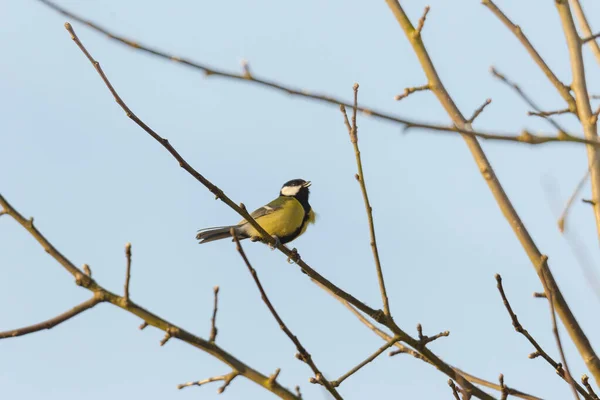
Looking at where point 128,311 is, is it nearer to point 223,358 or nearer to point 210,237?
point 223,358

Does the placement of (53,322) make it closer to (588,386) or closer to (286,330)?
(286,330)

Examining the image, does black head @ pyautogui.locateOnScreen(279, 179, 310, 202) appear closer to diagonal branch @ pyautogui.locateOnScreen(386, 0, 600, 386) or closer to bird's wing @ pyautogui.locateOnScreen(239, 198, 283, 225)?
bird's wing @ pyautogui.locateOnScreen(239, 198, 283, 225)

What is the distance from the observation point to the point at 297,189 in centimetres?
877

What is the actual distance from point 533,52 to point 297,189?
5.76 m

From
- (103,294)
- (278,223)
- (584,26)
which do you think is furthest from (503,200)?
(278,223)

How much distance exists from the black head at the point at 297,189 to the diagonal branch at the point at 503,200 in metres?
5.37

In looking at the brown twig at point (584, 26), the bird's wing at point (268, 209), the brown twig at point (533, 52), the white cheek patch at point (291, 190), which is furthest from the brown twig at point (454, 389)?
A: the white cheek patch at point (291, 190)

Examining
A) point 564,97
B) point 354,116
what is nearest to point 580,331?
point 564,97

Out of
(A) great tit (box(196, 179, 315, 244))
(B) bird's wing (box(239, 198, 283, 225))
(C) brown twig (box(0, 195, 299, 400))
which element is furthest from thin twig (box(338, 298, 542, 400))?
(B) bird's wing (box(239, 198, 283, 225))

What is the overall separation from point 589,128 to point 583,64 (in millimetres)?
256

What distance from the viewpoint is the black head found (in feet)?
28.1

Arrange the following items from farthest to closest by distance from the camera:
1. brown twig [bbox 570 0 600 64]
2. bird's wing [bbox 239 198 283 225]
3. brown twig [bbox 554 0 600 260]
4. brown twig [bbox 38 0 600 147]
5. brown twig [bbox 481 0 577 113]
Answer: bird's wing [bbox 239 198 283 225], brown twig [bbox 570 0 600 64], brown twig [bbox 481 0 577 113], brown twig [bbox 554 0 600 260], brown twig [bbox 38 0 600 147]

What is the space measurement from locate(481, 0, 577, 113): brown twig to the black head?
5390mm

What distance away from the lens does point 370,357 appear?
3.06 metres
